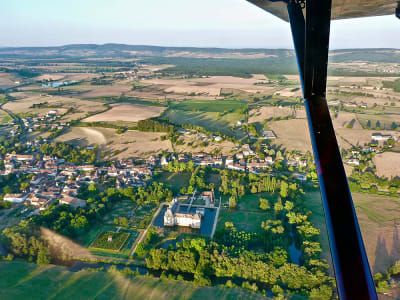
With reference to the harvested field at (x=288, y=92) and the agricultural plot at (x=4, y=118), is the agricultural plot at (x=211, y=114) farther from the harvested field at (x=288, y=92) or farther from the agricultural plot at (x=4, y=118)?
the agricultural plot at (x=4, y=118)

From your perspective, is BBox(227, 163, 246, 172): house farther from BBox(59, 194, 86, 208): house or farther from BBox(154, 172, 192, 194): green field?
BBox(59, 194, 86, 208): house

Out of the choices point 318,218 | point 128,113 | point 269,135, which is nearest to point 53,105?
point 128,113

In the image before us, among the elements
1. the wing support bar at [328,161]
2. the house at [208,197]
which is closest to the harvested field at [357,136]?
the house at [208,197]

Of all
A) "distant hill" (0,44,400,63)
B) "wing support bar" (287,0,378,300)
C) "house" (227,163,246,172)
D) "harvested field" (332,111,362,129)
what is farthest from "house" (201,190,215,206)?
"distant hill" (0,44,400,63)

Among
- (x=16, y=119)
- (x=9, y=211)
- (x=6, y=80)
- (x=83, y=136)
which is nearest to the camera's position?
(x=9, y=211)

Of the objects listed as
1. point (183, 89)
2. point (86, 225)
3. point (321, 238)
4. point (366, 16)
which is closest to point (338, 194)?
point (366, 16)

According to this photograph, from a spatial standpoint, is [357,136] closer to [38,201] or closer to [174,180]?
[174,180]

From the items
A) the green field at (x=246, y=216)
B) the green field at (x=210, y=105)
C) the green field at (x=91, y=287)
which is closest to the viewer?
the green field at (x=91, y=287)
